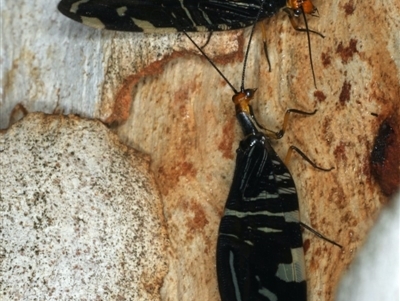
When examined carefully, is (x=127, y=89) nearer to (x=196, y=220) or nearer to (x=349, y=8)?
(x=196, y=220)

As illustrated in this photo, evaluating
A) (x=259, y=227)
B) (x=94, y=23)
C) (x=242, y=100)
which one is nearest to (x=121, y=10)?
(x=94, y=23)

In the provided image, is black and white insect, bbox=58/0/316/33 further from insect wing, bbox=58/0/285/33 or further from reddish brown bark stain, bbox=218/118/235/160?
reddish brown bark stain, bbox=218/118/235/160

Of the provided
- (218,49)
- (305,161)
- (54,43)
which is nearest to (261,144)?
(305,161)

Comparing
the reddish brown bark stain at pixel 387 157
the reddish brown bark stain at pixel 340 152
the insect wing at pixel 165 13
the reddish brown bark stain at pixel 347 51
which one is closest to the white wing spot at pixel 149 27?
the insect wing at pixel 165 13

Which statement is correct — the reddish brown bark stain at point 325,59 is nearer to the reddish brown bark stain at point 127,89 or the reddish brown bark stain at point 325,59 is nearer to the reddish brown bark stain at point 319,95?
the reddish brown bark stain at point 319,95

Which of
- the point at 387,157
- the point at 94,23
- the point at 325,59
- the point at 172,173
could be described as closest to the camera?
the point at 387,157

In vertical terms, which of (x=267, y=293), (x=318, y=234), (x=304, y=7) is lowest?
(x=267, y=293)
